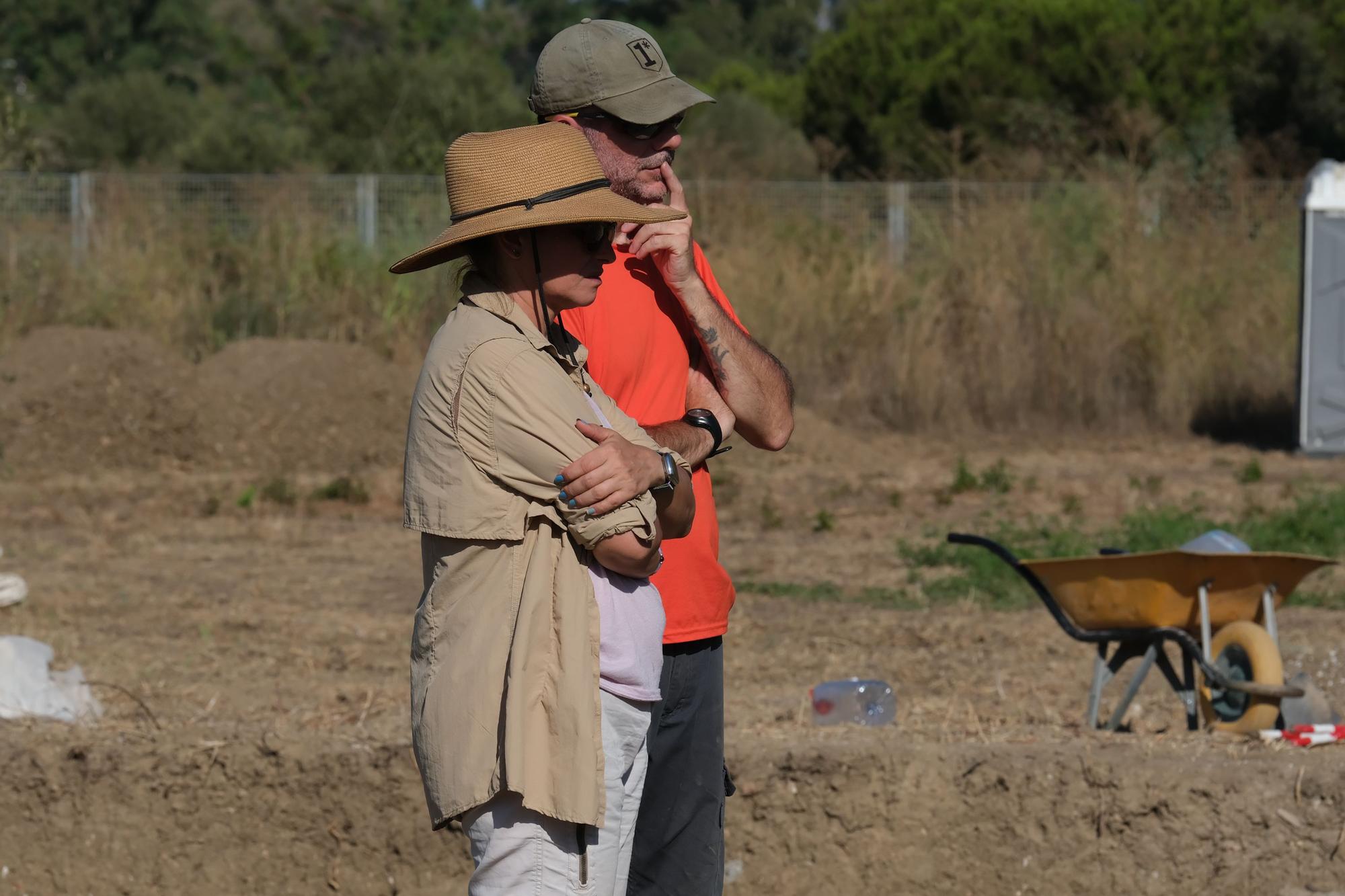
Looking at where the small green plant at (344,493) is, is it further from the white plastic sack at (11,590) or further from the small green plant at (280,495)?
the white plastic sack at (11,590)

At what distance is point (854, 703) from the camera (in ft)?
20.8

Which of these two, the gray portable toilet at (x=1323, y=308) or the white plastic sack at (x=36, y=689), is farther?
the gray portable toilet at (x=1323, y=308)

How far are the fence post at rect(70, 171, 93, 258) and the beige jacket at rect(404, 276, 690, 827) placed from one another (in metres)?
15.2

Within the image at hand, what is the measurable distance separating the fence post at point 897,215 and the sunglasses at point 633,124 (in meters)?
14.2

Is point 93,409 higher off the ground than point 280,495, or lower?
higher

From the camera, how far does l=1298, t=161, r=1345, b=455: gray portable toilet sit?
13414 mm

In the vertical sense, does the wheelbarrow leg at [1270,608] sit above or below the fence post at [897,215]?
below

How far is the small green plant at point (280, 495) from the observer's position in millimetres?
12102

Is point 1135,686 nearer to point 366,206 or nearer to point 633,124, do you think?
point 633,124

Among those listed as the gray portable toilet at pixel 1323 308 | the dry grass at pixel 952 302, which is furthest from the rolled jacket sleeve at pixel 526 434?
the dry grass at pixel 952 302

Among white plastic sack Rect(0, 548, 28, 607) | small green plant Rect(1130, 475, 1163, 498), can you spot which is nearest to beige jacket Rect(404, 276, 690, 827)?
white plastic sack Rect(0, 548, 28, 607)

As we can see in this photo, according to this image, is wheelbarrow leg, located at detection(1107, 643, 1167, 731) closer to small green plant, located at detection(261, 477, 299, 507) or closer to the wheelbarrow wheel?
the wheelbarrow wheel

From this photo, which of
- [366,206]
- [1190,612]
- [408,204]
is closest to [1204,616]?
[1190,612]

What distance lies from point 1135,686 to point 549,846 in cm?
354
